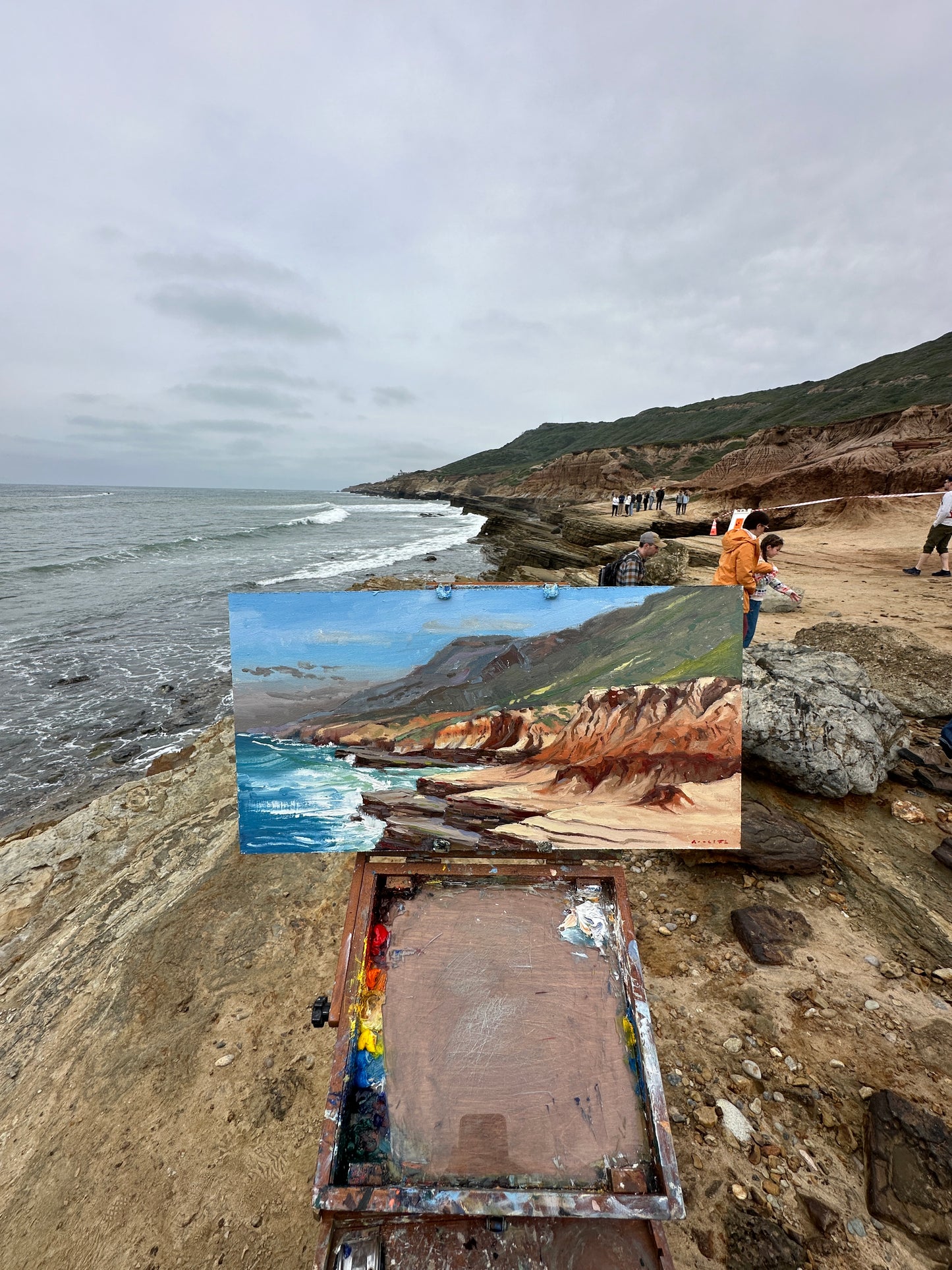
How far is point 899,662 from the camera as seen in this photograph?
5.64 m

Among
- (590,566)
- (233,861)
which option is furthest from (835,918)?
(590,566)

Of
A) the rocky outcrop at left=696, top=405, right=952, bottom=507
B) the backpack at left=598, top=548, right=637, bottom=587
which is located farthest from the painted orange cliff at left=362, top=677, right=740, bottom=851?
the rocky outcrop at left=696, top=405, right=952, bottom=507

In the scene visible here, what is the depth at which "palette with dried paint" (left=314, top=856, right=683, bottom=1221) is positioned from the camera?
179 centimetres

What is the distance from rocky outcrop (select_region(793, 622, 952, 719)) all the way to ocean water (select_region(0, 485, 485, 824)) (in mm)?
9338

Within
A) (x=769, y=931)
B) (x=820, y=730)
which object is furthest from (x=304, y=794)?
(x=820, y=730)

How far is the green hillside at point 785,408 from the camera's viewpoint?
39844mm

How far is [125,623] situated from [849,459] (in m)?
26.4

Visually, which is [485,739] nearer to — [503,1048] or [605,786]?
[605,786]

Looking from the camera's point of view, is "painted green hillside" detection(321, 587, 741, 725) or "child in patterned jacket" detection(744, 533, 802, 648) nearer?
"painted green hillside" detection(321, 587, 741, 725)

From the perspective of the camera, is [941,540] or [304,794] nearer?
[304,794]

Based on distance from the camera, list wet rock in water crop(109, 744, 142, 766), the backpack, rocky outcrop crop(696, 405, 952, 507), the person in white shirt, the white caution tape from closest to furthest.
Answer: the backpack, wet rock in water crop(109, 744, 142, 766), the person in white shirt, the white caution tape, rocky outcrop crop(696, 405, 952, 507)

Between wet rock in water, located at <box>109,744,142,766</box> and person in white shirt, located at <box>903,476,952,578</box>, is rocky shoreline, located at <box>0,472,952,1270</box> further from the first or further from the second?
person in white shirt, located at <box>903,476,952,578</box>

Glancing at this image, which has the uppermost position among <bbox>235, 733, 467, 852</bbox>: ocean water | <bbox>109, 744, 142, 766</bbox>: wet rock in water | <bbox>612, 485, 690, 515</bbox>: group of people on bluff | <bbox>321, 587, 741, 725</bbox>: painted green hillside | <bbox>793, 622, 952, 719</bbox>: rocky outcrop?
<bbox>612, 485, 690, 515</bbox>: group of people on bluff

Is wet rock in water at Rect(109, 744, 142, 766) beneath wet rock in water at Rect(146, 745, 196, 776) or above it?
beneath
